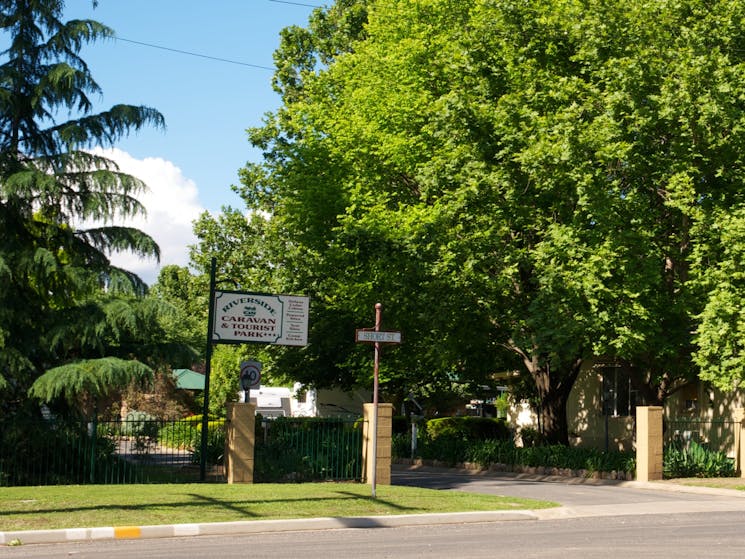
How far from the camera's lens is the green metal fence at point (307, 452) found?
23.0 metres

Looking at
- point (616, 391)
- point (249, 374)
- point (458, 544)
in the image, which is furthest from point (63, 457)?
point (616, 391)

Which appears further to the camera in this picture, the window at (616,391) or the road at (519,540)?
the window at (616,391)

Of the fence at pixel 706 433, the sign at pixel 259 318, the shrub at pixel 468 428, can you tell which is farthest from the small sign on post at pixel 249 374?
the fence at pixel 706 433

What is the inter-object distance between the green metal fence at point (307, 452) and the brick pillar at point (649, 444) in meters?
8.17

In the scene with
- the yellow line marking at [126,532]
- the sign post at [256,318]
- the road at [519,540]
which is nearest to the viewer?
the road at [519,540]

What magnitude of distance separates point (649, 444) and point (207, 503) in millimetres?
14379

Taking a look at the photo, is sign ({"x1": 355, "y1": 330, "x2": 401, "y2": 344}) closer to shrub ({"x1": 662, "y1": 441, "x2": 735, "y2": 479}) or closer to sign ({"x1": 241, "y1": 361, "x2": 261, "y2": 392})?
sign ({"x1": 241, "y1": 361, "x2": 261, "y2": 392})

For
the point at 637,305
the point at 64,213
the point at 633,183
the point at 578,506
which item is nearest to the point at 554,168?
the point at 633,183

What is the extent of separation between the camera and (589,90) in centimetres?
2650

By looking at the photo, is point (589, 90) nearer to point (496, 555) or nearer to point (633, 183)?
point (633, 183)

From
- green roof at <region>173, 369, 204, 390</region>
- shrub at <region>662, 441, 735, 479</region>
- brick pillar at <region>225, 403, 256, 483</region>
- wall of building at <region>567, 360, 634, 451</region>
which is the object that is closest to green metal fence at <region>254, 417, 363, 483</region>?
brick pillar at <region>225, 403, 256, 483</region>

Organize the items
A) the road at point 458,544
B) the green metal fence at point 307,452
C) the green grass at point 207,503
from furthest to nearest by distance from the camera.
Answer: the green metal fence at point 307,452 → the green grass at point 207,503 → the road at point 458,544

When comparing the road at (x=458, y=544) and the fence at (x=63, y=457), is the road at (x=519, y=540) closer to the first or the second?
the road at (x=458, y=544)

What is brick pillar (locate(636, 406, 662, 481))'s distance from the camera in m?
26.2
